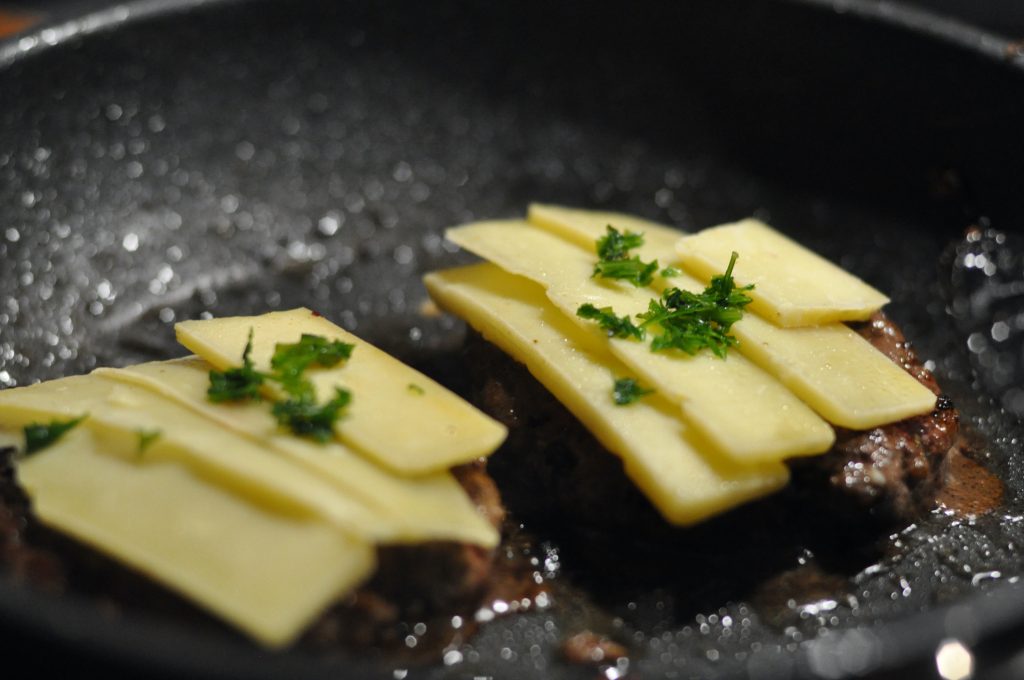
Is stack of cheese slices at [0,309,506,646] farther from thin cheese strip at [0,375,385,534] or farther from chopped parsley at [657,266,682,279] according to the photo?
chopped parsley at [657,266,682,279]

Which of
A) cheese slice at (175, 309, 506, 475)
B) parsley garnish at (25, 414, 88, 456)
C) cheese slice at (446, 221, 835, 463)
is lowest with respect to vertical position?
parsley garnish at (25, 414, 88, 456)

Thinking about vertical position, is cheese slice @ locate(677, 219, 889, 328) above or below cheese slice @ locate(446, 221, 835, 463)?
above

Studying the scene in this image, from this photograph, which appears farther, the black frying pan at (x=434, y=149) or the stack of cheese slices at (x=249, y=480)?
the black frying pan at (x=434, y=149)

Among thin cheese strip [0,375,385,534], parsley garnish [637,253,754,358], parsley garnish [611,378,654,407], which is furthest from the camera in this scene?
parsley garnish [637,253,754,358]

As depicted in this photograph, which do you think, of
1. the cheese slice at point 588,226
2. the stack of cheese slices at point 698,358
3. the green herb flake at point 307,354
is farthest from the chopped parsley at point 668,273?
the green herb flake at point 307,354

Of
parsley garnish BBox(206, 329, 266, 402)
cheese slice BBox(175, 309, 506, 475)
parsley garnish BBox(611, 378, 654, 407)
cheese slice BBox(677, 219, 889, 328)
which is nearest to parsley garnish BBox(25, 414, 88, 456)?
parsley garnish BBox(206, 329, 266, 402)

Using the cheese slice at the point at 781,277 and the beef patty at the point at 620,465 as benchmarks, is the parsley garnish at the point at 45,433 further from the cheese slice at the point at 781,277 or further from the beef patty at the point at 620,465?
the cheese slice at the point at 781,277
